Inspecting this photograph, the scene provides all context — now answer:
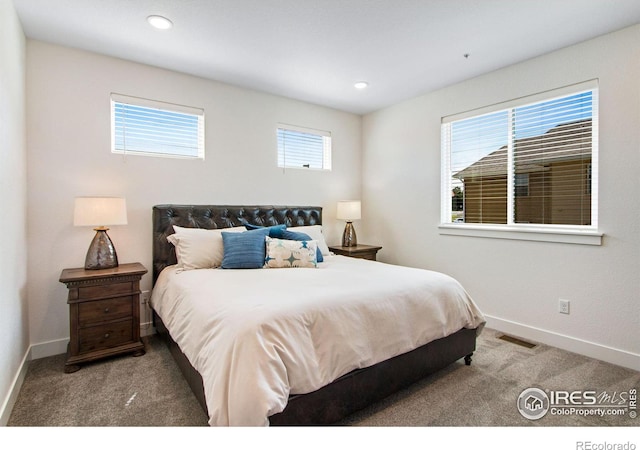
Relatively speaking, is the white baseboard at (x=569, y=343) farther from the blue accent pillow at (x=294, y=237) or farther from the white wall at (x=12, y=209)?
the white wall at (x=12, y=209)

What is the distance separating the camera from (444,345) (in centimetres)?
233

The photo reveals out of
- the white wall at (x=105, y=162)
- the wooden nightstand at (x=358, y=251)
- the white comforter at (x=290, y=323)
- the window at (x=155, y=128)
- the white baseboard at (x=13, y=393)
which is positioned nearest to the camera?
the white comforter at (x=290, y=323)

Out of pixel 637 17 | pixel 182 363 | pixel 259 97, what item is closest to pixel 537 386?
pixel 182 363

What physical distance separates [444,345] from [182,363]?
1816 mm

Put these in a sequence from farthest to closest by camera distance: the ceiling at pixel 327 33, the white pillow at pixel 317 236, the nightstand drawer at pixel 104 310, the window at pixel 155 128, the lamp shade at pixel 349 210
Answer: the lamp shade at pixel 349 210 < the white pillow at pixel 317 236 < the window at pixel 155 128 < the nightstand drawer at pixel 104 310 < the ceiling at pixel 327 33

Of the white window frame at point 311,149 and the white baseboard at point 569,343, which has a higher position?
the white window frame at point 311,149

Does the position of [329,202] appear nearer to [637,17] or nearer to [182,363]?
[182,363]

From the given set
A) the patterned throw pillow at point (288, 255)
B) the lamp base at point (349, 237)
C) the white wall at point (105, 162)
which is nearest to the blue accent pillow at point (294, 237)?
the patterned throw pillow at point (288, 255)

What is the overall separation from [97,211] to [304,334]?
2069mm

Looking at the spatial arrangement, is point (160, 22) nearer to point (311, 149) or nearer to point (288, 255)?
point (288, 255)

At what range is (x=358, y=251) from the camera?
409cm

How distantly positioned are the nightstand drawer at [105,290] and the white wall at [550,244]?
10.2 feet

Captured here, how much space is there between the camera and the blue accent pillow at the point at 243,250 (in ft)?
9.25

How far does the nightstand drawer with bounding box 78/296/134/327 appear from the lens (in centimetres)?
249
